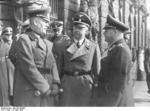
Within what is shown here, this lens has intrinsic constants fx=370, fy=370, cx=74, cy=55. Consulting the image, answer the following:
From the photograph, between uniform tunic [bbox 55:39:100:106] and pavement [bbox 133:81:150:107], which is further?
pavement [bbox 133:81:150:107]

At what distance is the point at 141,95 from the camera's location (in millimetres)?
9508

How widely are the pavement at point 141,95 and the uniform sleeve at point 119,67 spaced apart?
9.89ft

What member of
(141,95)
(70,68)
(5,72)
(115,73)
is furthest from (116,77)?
(141,95)

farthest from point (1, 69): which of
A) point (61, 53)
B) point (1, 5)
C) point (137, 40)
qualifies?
point (137, 40)

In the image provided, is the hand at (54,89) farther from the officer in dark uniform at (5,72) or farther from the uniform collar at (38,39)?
the officer in dark uniform at (5,72)

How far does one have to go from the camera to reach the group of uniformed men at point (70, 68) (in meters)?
4.64

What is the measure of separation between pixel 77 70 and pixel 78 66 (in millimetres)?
59

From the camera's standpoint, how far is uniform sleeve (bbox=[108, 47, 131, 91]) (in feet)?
15.6

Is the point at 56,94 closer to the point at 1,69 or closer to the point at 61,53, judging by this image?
the point at 61,53

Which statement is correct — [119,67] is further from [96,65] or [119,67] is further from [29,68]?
[29,68]

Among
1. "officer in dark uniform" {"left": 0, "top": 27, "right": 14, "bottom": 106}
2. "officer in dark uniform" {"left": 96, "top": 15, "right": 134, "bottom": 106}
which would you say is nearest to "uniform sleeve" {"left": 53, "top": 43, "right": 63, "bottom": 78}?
"officer in dark uniform" {"left": 96, "top": 15, "right": 134, "bottom": 106}

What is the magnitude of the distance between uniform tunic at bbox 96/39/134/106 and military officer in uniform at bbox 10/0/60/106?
0.65 meters

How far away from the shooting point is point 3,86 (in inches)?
262

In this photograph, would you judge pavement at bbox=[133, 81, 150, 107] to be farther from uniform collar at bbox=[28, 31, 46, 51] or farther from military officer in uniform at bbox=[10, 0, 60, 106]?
uniform collar at bbox=[28, 31, 46, 51]
